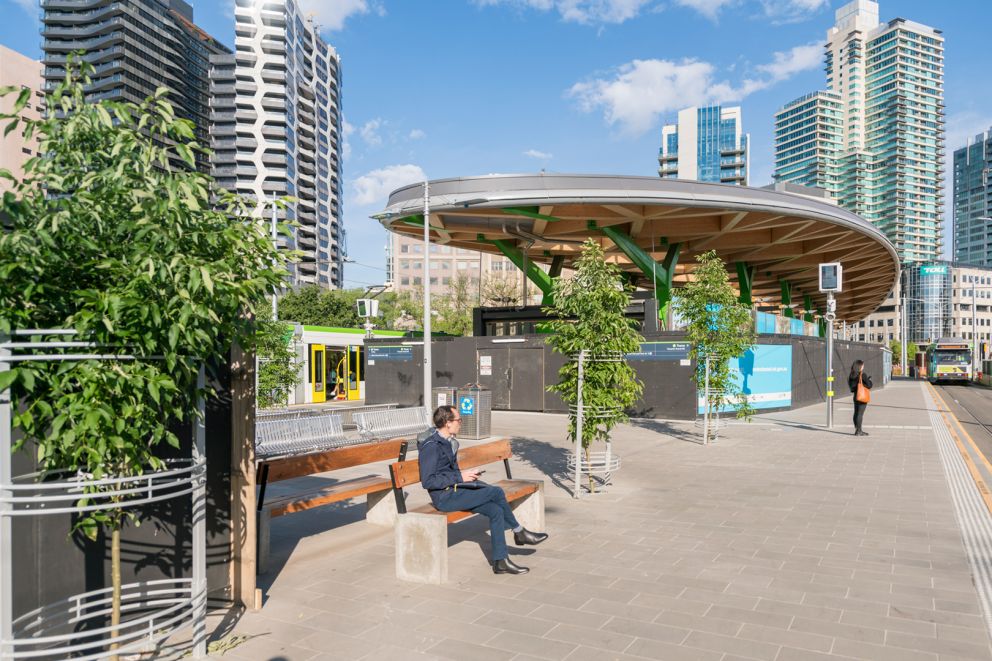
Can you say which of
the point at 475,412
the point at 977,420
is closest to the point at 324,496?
the point at 475,412

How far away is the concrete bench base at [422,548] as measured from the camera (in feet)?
18.8

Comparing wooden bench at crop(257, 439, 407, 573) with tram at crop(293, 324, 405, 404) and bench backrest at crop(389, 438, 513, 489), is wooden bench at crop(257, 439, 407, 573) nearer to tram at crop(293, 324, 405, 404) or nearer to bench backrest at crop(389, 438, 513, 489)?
bench backrest at crop(389, 438, 513, 489)

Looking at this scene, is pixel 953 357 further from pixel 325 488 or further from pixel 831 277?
pixel 325 488

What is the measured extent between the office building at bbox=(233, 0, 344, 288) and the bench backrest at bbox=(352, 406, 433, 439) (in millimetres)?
97705

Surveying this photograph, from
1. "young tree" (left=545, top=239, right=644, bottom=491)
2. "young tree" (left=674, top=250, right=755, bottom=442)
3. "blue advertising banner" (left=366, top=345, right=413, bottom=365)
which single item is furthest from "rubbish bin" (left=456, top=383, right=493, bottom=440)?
"blue advertising banner" (left=366, top=345, right=413, bottom=365)

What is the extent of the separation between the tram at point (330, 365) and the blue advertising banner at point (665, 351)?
14588 millimetres

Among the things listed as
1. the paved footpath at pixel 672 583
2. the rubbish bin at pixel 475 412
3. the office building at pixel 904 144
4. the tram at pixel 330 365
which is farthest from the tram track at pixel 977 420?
the office building at pixel 904 144

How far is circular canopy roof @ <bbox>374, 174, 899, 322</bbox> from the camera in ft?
85.1

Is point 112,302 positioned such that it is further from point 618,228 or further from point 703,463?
point 618,228

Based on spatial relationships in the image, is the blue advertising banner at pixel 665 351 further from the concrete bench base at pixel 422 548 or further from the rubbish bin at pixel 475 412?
the concrete bench base at pixel 422 548

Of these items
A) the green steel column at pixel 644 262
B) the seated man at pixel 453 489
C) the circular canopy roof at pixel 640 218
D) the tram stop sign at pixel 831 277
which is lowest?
the seated man at pixel 453 489

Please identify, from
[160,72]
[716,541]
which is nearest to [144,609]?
[716,541]

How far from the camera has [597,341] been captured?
9203mm

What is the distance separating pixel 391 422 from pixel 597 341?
23.0ft
